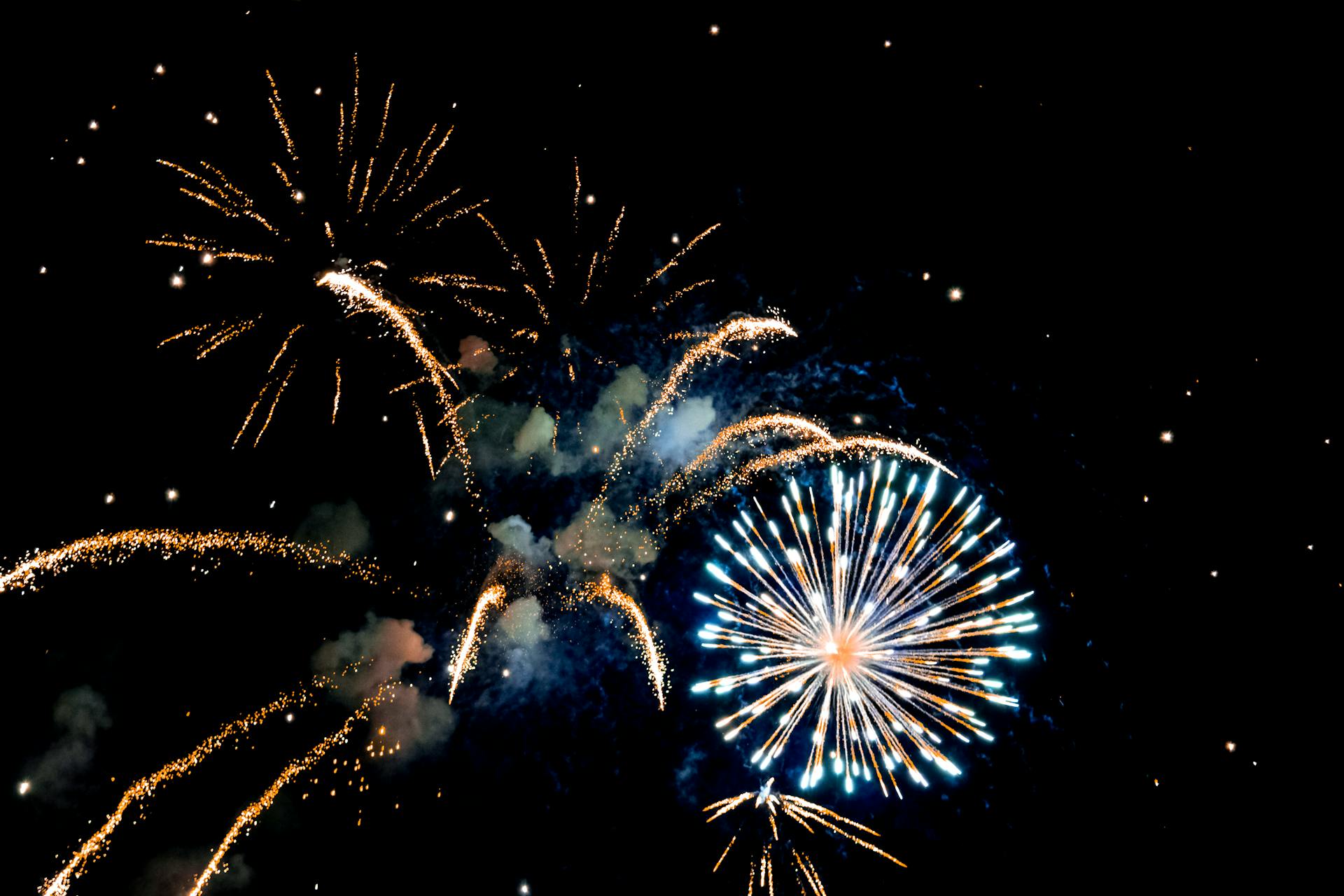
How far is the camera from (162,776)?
1155 cm

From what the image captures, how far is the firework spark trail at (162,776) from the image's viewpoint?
10.1m

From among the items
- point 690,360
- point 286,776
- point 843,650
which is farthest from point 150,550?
point 843,650

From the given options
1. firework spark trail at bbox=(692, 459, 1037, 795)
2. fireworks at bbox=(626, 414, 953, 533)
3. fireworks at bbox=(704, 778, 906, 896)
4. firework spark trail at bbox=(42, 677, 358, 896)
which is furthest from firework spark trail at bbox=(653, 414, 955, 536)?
fireworks at bbox=(704, 778, 906, 896)

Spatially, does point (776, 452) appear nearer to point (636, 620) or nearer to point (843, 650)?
point (843, 650)

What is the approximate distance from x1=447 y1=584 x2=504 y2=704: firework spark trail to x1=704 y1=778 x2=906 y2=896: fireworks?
8159 millimetres

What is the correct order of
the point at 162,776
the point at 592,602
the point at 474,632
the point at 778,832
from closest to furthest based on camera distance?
the point at 162,776 → the point at 474,632 → the point at 592,602 → the point at 778,832

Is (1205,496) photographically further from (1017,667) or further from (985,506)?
(1017,667)

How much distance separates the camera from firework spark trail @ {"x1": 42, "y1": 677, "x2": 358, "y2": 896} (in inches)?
397

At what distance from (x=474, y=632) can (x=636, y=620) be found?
403 centimetres

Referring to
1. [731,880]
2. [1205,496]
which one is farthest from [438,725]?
[1205,496]

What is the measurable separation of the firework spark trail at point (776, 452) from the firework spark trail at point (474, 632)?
3.26 metres

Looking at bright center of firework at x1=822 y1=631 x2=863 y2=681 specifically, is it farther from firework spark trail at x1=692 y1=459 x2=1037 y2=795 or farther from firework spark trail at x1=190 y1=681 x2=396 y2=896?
firework spark trail at x1=190 y1=681 x2=396 y2=896

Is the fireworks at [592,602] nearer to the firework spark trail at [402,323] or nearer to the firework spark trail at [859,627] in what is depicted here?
the firework spark trail at [402,323]

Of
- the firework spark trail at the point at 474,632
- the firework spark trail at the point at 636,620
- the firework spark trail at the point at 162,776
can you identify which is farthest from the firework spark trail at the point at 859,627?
the firework spark trail at the point at 162,776
